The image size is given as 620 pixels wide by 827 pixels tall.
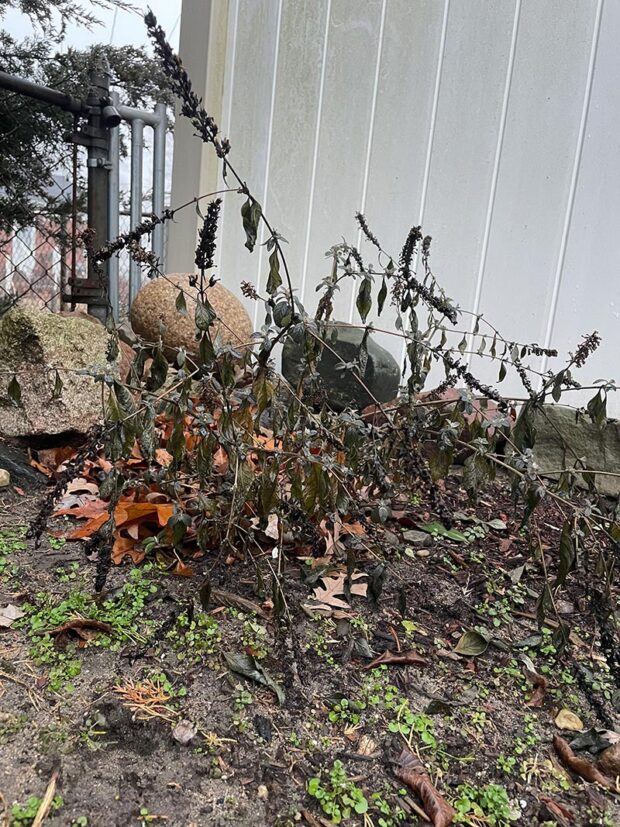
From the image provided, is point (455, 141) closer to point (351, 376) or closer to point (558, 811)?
point (351, 376)

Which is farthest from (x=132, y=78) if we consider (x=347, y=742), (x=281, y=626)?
(x=347, y=742)

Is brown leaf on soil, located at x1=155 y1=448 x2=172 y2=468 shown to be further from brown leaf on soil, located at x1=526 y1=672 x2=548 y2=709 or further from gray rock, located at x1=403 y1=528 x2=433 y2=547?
brown leaf on soil, located at x1=526 y1=672 x2=548 y2=709

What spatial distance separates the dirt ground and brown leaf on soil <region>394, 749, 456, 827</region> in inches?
0.6

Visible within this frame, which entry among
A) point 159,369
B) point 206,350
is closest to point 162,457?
point 159,369

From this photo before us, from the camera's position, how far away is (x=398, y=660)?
60.1 inches

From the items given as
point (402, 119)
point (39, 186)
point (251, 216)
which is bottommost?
point (251, 216)

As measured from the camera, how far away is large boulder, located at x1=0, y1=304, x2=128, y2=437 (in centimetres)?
233

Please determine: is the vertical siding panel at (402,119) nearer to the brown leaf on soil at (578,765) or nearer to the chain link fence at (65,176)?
the chain link fence at (65,176)

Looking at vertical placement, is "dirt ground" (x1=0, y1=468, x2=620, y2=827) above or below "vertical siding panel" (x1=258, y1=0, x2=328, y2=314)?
below

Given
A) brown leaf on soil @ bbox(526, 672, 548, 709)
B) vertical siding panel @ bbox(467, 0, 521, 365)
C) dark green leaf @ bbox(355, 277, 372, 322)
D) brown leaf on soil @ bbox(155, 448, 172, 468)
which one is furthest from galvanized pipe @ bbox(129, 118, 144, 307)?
brown leaf on soil @ bbox(526, 672, 548, 709)

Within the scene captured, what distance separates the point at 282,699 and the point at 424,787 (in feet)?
1.08

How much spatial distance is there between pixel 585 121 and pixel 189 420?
2091 millimetres

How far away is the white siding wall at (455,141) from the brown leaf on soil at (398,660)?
5.76ft

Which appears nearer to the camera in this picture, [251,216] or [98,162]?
[251,216]
